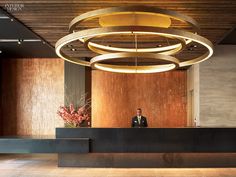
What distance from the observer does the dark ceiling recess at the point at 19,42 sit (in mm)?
8386

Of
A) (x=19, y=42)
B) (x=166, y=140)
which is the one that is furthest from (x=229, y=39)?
(x=19, y=42)

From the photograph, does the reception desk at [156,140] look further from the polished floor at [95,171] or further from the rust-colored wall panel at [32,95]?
A: the rust-colored wall panel at [32,95]

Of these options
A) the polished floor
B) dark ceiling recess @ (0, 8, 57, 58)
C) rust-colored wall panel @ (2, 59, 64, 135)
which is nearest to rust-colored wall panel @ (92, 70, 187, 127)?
rust-colored wall panel @ (2, 59, 64, 135)

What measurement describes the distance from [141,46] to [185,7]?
299 centimetres

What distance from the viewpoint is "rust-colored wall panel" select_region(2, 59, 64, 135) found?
12.5m

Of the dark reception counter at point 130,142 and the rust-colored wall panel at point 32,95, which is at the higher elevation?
the rust-colored wall panel at point 32,95

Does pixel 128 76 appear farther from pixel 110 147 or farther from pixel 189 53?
pixel 110 147

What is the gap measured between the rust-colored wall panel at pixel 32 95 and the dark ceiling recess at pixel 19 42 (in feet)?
1.53

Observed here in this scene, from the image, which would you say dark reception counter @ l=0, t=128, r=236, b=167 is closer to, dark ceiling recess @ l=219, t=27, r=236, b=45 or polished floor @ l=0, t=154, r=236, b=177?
polished floor @ l=0, t=154, r=236, b=177

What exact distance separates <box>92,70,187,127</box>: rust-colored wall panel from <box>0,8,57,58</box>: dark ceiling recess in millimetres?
2530

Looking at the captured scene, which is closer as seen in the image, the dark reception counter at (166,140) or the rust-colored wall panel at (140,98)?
the dark reception counter at (166,140)

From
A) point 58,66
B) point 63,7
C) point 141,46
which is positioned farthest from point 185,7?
point 58,66

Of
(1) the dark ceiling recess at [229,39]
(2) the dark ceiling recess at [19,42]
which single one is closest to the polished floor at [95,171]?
(2) the dark ceiling recess at [19,42]

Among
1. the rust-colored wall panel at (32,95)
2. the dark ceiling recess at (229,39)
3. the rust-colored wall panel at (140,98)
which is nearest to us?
the dark ceiling recess at (229,39)
